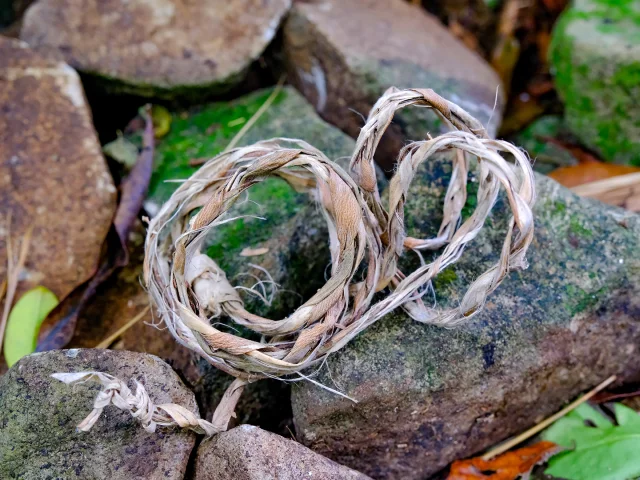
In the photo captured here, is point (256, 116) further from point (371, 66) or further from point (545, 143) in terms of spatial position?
point (545, 143)

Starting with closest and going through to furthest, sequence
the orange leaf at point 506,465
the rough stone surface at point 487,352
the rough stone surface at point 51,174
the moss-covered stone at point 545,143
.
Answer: the rough stone surface at point 487,352 → the orange leaf at point 506,465 → the rough stone surface at point 51,174 → the moss-covered stone at point 545,143

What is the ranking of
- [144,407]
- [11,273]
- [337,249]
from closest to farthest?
[144,407], [337,249], [11,273]

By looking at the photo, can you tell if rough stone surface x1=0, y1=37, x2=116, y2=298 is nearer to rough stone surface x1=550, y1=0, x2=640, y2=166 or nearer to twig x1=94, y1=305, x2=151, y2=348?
twig x1=94, y1=305, x2=151, y2=348

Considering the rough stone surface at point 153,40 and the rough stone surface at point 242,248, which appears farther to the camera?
the rough stone surface at point 153,40

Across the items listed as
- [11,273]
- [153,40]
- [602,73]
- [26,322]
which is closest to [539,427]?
[602,73]

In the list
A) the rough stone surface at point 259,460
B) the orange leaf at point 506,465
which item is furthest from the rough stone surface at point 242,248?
the orange leaf at point 506,465

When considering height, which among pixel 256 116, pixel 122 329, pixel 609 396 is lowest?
pixel 122 329

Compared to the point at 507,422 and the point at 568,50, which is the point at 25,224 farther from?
the point at 568,50

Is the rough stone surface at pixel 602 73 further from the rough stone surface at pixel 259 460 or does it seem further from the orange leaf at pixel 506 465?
the rough stone surface at pixel 259 460
